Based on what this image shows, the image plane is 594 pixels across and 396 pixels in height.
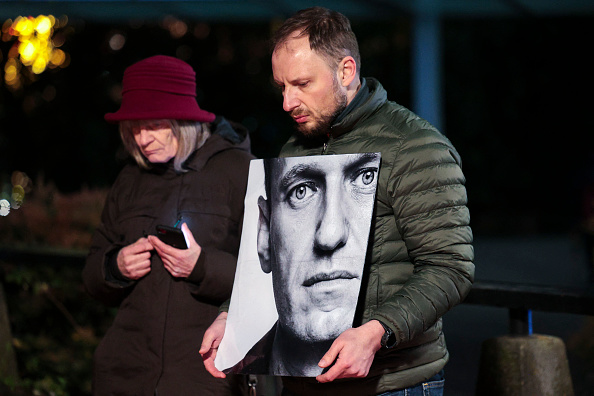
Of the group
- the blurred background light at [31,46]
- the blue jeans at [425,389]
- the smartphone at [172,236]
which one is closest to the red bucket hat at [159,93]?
the smartphone at [172,236]

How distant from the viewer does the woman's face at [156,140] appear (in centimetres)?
331

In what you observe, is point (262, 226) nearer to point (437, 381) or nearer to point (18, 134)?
point (437, 381)


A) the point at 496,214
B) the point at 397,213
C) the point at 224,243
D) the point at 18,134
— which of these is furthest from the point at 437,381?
the point at 496,214

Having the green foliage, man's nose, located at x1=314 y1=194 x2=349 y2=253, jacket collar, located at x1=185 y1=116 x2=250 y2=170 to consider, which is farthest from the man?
the green foliage

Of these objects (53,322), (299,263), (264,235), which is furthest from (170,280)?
(53,322)

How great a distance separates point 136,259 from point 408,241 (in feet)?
4.04

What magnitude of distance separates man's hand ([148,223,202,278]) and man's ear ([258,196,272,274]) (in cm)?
63

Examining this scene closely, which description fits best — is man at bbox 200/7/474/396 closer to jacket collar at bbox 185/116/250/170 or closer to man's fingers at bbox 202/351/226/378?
man's fingers at bbox 202/351/226/378

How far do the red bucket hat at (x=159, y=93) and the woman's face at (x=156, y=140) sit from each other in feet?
0.23

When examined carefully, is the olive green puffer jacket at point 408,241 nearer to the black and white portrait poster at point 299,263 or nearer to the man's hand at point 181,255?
the black and white portrait poster at point 299,263

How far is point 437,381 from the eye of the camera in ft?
8.38

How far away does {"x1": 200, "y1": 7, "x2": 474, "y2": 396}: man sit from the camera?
7.42 feet

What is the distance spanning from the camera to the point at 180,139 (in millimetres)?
3316

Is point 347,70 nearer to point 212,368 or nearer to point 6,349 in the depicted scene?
point 212,368
